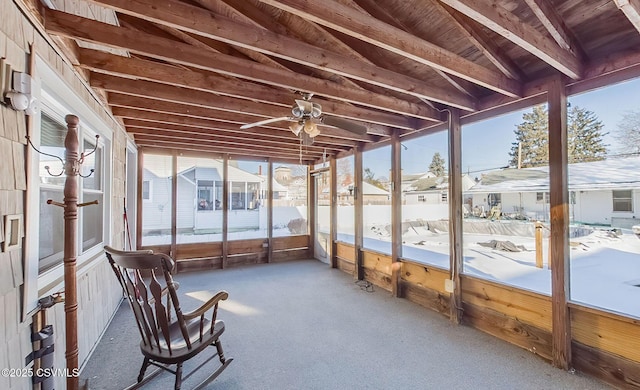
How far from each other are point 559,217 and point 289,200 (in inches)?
208

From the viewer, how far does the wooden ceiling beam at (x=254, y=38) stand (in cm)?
170

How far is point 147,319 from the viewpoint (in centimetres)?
212

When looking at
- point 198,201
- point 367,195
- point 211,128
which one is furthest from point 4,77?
point 198,201

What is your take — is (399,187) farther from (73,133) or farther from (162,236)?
(162,236)

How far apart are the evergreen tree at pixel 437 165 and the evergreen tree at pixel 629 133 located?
170 cm

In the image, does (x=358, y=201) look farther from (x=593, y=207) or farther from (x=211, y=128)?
(x=593, y=207)

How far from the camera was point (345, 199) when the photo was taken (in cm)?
594

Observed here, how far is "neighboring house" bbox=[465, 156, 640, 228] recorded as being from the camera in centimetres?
236

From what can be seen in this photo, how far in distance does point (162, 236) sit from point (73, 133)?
4.63 m

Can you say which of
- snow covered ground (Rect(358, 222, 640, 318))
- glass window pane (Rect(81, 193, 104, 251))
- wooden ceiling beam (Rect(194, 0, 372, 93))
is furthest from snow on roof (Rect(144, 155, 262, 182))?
snow covered ground (Rect(358, 222, 640, 318))

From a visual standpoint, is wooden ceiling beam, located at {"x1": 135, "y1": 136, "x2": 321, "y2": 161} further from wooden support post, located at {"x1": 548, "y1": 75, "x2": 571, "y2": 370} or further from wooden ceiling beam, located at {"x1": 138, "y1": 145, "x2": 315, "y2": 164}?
wooden support post, located at {"x1": 548, "y1": 75, "x2": 571, "y2": 370}

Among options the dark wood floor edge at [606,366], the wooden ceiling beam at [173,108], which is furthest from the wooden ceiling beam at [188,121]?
the dark wood floor edge at [606,366]

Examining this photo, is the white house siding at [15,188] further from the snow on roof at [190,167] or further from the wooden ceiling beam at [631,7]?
the snow on roof at [190,167]

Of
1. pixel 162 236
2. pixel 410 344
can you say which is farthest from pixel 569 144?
pixel 162 236
